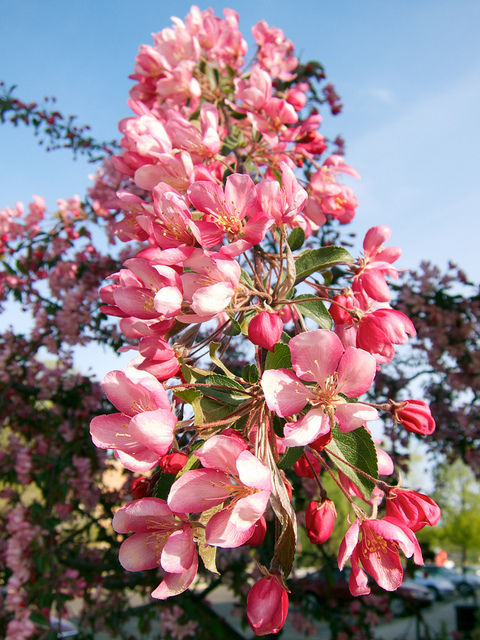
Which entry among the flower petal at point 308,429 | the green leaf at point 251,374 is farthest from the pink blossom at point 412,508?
the green leaf at point 251,374

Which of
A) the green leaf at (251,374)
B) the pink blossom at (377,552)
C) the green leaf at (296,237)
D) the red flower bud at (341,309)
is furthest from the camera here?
→ the green leaf at (296,237)

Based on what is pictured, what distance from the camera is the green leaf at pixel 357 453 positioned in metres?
0.79

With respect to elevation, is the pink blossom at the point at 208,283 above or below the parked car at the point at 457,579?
above

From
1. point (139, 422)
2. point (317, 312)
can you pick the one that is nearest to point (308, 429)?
point (139, 422)

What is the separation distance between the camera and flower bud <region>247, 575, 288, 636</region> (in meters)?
0.74

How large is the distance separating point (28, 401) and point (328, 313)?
289cm

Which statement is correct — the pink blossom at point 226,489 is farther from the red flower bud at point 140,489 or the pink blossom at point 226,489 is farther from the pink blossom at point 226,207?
the pink blossom at point 226,207

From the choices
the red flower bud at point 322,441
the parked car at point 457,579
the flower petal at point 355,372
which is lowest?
the parked car at point 457,579

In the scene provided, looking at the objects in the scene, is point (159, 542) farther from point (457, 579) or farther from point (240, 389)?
point (457, 579)

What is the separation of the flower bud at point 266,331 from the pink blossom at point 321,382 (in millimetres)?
66

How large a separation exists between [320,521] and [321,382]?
13.0 inches

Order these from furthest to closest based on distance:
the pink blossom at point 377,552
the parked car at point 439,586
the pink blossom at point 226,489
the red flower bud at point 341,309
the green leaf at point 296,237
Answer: the parked car at point 439,586, the green leaf at point 296,237, the red flower bud at point 341,309, the pink blossom at point 377,552, the pink blossom at point 226,489

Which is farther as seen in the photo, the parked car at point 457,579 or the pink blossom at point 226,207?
the parked car at point 457,579

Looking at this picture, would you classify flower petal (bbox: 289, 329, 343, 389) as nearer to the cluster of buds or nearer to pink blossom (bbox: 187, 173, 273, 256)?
the cluster of buds
